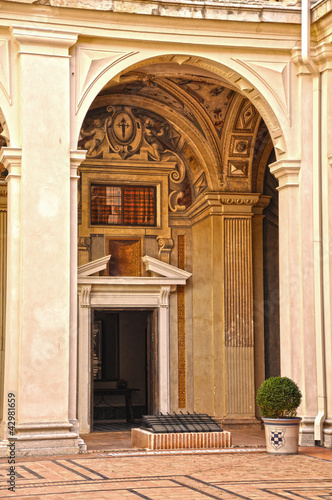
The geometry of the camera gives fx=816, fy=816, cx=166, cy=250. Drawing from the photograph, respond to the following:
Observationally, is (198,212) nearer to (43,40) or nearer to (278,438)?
(43,40)

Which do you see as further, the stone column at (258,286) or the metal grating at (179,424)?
the stone column at (258,286)

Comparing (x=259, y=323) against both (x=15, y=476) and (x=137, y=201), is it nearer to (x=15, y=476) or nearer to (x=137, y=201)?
(x=137, y=201)

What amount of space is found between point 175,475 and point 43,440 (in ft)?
7.73

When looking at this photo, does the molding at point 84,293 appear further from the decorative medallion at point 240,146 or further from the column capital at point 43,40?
the column capital at point 43,40

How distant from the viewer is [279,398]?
10.2 metres

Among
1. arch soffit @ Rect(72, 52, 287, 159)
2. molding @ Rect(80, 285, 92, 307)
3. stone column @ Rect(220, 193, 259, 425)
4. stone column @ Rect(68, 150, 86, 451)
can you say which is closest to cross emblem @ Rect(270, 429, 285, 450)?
stone column @ Rect(68, 150, 86, 451)

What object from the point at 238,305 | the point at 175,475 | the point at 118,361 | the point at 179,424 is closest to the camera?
the point at 175,475

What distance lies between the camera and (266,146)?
1518 centimetres

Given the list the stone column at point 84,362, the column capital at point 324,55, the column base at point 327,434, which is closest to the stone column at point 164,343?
the stone column at point 84,362

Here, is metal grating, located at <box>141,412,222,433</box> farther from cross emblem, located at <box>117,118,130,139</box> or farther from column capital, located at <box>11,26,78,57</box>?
cross emblem, located at <box>117,118,130,139</box>

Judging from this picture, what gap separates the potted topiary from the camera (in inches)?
401

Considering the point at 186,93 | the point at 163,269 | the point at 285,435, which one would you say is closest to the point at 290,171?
the point at 285,435

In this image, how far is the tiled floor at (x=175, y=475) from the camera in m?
7.39

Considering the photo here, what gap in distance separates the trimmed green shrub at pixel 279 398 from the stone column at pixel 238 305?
4.37 meters
